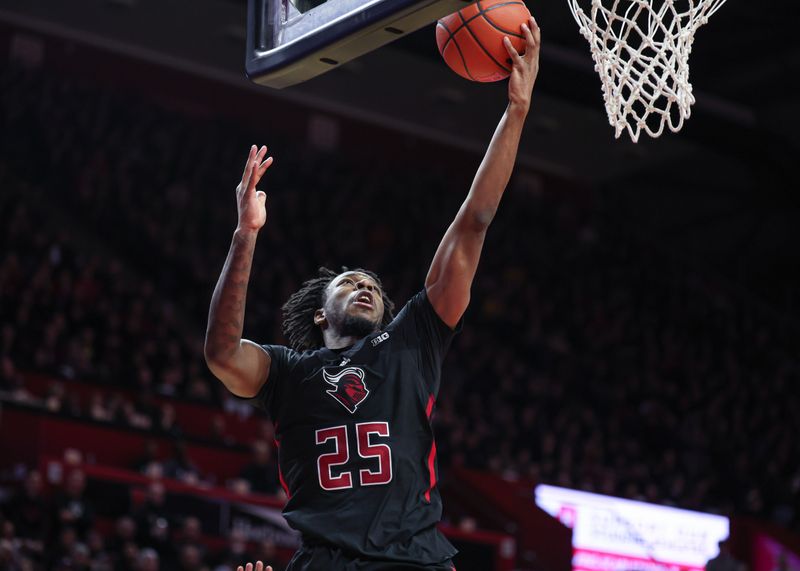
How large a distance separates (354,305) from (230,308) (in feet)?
1.73

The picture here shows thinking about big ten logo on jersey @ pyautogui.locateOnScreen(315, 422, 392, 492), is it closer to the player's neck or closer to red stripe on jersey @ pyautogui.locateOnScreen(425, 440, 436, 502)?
red stripe on jersey @ pyautogui.locateOnScreen(425, 440, 436, 502)

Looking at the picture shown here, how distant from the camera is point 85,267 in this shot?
41.2 ft

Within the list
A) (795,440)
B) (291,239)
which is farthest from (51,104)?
(795,440)

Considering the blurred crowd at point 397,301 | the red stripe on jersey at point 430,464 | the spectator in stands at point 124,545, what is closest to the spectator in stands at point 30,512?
the spectator in stands at point 124,545

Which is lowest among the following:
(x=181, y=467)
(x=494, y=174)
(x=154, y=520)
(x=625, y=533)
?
(x=625, y=533)

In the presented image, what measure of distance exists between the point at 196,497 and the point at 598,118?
11.5 m

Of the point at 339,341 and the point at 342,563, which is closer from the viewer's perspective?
the point at 342,563

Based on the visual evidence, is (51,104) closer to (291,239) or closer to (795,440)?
(291,239)

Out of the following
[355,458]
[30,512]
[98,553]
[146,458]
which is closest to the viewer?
[355,458]

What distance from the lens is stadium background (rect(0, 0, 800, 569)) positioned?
9.70 metres

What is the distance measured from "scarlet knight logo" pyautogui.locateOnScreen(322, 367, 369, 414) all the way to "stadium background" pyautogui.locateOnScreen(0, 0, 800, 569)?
5128 mm

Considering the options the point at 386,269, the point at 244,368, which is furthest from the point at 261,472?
the point at 244,368

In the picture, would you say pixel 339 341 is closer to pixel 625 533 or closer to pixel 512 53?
pixel 512 53

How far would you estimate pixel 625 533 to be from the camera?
12.2 m
